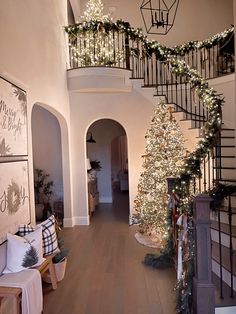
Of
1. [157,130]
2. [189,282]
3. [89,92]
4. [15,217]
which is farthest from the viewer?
[89,92]

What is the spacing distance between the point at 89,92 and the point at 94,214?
324cm

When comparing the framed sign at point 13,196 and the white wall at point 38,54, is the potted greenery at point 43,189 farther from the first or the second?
the framed sign at point 13,196

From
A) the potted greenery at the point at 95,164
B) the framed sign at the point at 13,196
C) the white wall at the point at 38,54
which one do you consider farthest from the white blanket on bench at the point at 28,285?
the potted greenery at the point at 95,164

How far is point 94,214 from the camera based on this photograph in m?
7.82

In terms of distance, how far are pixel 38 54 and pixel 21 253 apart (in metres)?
2.99

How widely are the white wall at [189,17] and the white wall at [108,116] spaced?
133 inches

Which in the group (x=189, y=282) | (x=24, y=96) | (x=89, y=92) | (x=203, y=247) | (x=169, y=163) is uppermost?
(x=89, y=92)

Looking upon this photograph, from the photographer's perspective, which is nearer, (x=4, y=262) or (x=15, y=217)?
(x=4, y=262)

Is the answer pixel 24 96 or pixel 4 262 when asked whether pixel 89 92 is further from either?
pixel 4 262

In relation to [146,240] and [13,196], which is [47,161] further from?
[13,196]

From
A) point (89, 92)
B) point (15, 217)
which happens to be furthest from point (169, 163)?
point (15, 217)

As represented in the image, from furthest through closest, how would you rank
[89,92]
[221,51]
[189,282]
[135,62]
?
[135,62] < [221,51] < [89,92] < [189,282]

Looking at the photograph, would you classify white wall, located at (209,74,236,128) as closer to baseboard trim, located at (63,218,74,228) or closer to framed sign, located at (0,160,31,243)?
baseboard trim, located at (63,218,74,228)

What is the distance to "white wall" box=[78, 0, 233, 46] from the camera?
8.91 meters
